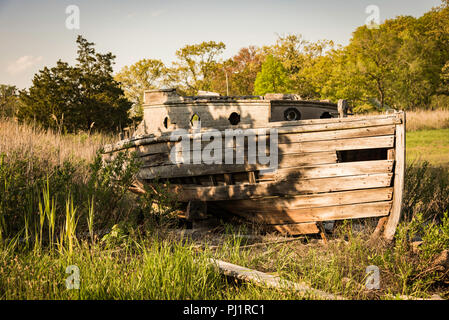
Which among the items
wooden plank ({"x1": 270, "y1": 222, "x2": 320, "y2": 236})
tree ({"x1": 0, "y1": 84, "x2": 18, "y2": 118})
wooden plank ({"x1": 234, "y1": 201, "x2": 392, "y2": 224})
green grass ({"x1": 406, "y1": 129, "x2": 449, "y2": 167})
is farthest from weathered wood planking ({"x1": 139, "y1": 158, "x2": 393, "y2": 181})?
tree ({"x1": 0, "y1": 84, "x2": 18, "y2": 118})

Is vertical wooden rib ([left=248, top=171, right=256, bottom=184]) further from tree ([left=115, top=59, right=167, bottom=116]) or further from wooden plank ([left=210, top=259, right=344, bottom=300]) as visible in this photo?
tree ([left=115, top=59, right=167, bottom=116])

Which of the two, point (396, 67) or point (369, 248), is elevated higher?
point (396, 67)

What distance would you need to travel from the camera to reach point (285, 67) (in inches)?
1382

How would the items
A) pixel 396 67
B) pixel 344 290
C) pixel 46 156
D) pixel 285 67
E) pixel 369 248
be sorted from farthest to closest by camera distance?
pixel 285 67, pixel 396 67, pixel 46 156, pixel 369 248, pixel 344 290

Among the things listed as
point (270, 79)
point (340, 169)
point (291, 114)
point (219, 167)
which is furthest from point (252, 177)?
point (270, 79)

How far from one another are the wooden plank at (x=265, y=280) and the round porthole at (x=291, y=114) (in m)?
3.78

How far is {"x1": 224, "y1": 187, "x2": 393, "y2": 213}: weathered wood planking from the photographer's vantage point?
17.1 feet

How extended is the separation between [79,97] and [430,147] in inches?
→ 726

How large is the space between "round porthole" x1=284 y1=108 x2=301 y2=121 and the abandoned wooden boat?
94cm

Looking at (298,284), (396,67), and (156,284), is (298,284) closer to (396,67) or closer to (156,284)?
(156,284)

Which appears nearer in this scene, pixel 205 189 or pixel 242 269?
pixel 242 269

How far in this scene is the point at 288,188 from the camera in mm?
5441
